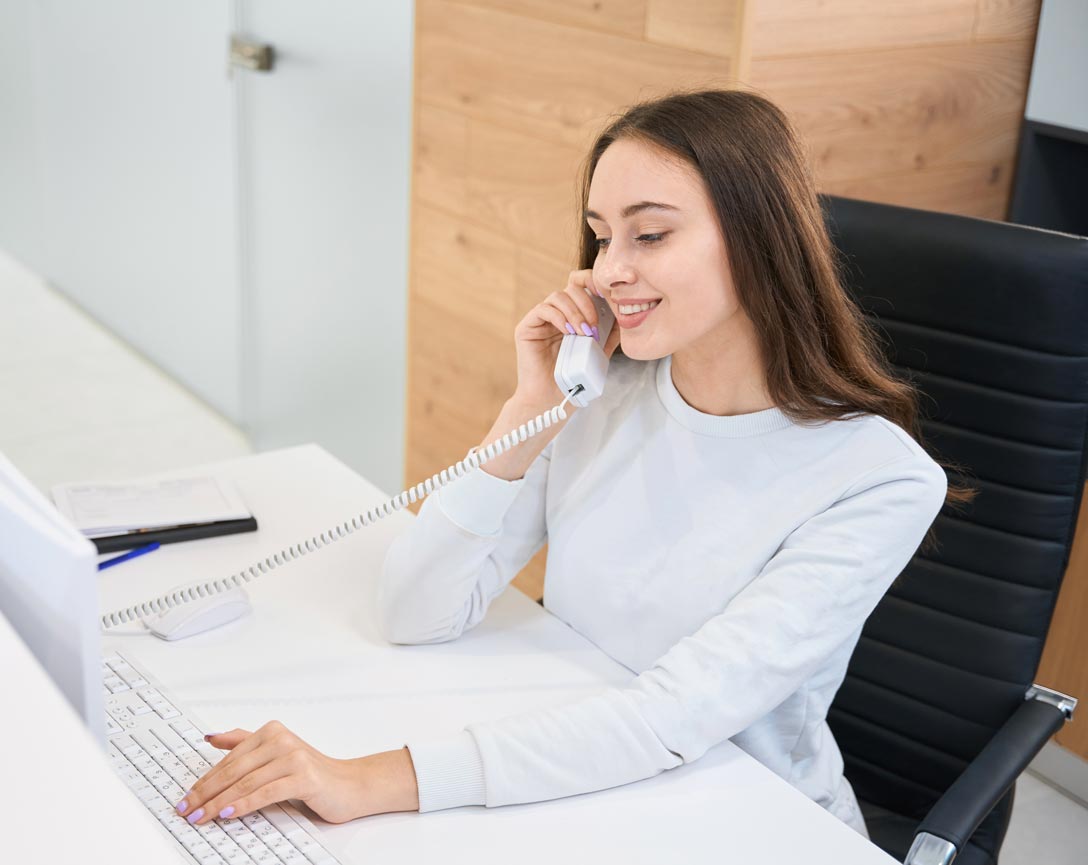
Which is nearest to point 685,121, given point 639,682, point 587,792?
point 639,682

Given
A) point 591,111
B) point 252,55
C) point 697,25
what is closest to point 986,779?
point 697,25

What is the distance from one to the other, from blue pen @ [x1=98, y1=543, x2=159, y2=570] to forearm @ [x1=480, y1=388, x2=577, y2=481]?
0.43 metres

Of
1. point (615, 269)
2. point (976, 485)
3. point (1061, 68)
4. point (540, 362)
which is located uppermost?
point (1061, 68)

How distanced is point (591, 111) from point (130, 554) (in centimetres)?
108

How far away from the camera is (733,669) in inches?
46.7

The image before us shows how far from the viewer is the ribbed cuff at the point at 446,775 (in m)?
1.10

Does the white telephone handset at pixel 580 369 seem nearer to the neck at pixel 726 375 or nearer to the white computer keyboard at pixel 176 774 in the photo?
the neck at pixel 726 375

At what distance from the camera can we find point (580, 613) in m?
1.43

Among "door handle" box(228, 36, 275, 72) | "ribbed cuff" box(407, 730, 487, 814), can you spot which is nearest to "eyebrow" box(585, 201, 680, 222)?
"ribbed cuff" box(407, 730, 487, 814)

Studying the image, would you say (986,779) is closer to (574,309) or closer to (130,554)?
(574,309)

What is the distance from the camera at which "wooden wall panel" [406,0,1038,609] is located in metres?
1.90

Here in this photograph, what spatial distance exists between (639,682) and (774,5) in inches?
41.9

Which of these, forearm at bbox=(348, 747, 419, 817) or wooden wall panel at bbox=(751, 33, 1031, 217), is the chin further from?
wooden wall panel at bbox=(751, 33, 1031, 217)

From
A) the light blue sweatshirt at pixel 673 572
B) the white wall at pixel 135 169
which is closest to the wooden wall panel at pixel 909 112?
the light blue sweatshirt at pixel 673 572
